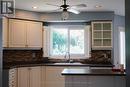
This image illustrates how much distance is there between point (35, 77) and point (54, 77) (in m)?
0.57

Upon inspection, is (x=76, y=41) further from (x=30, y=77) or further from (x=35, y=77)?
(x=30, y=77)

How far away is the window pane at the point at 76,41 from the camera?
7.47 metres

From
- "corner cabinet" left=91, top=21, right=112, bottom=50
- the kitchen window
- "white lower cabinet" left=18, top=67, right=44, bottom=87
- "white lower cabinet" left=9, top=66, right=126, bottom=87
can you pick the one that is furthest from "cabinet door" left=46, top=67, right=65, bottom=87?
"corner cabinet" left=91, top=21, right=112, bottom=50

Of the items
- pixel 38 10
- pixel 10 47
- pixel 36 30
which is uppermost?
pixel 38 10

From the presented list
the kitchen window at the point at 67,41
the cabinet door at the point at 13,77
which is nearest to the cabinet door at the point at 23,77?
the cabinet door at the point at 13,77

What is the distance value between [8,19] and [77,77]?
9.81 feet

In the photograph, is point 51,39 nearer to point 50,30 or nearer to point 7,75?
point 50,30

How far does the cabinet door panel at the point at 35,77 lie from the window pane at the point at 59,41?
1082 millimetres

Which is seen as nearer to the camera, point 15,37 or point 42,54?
point 15,37

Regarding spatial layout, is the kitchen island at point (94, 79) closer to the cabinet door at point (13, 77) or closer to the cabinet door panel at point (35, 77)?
the cabinet door at point (13, 77)

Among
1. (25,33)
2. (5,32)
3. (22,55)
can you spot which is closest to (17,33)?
(25,33)

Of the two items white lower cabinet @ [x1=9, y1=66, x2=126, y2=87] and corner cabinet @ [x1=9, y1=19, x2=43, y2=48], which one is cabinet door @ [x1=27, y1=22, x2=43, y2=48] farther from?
white lower cabinet @ [x1=9, y1=66, x2=126, y2=87]

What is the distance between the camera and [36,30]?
693cm

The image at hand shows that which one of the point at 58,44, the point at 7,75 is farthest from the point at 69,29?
the point at 7,75
